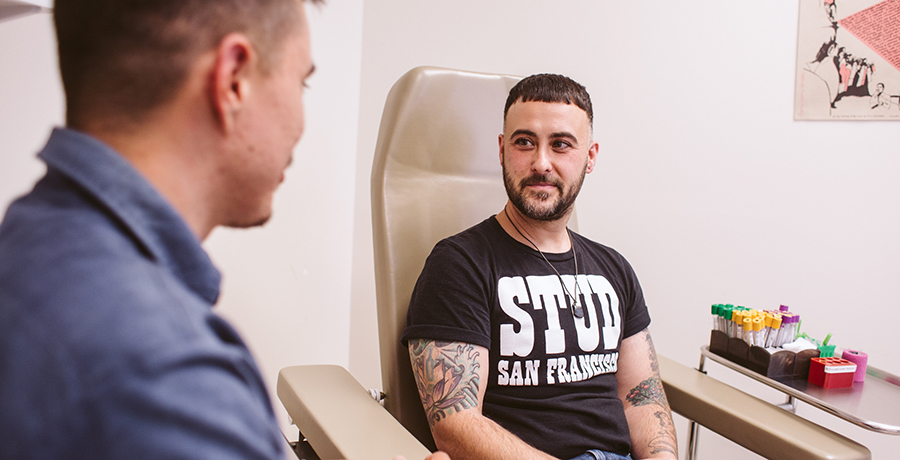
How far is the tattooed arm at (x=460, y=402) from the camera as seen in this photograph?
976 millimetres

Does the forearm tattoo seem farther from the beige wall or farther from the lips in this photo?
the beige wall

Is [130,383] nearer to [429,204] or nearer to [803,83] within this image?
[429,204]

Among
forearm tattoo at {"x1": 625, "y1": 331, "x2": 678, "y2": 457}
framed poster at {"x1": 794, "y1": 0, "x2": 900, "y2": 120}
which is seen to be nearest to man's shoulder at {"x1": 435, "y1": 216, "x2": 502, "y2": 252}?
forearm tattoo at {"x1": 625, "y1": 331, "x2": 678, "y2": 457}

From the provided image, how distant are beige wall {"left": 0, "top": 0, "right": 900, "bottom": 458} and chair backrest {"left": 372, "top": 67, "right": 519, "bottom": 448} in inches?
20.4

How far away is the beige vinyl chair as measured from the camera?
95cm

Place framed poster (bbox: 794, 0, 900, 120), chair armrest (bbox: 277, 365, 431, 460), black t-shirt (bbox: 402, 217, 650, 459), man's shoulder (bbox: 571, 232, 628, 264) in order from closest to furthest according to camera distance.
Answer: chair armrest (bbox: 277, 365, 431, 460) → black t-shirt (bbox: 402, 217, 650, 459) → man's shoulder (bbox: 571, 232, 628, 264) → framed poster (bbox: 794, 0, 900, 120)

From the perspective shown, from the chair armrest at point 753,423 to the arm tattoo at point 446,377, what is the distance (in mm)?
467

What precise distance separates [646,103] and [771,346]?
87cm

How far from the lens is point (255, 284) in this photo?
1710 mm

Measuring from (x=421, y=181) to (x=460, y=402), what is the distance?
20.5 inches

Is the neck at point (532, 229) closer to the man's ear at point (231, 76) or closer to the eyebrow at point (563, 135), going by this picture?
the eyebrow at point (563, 135)

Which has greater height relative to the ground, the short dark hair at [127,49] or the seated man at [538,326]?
the short dark hair at [127,49]

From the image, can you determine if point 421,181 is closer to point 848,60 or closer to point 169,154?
point 169,154

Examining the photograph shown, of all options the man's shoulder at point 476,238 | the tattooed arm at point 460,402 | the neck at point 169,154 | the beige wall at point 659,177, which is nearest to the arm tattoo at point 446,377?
the tattooed arm at point 460,402
